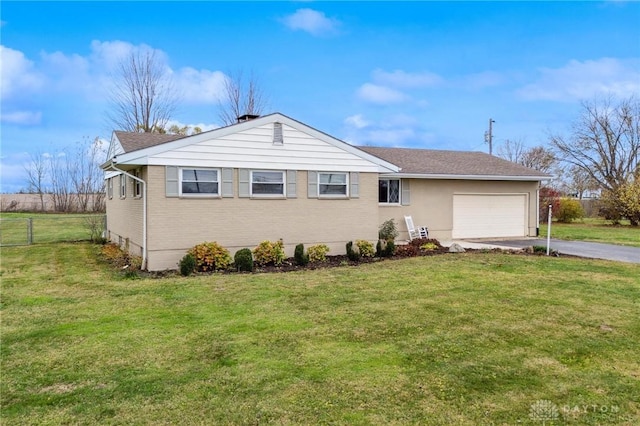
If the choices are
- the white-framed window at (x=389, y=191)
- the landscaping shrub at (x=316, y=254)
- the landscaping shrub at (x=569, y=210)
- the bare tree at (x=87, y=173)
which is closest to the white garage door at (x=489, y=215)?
the white-framed window at (x=389, y=191)

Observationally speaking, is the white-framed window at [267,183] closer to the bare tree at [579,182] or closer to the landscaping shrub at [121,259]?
the landscaping shrub at [121,259]

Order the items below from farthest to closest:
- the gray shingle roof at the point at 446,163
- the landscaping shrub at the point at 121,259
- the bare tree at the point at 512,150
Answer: the bare tree at the point at 512,150, the gray shingle roof at the point at 446,163, the landscaping shrub at the point at 121,259

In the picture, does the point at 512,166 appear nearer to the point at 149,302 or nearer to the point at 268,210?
the point at 268,210

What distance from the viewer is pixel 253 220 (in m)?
11.8

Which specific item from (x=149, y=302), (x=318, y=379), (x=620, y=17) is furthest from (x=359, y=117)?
(x=318, y=379)

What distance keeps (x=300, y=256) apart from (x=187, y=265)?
2942mm

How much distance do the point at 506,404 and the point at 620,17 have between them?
1747 centimetres

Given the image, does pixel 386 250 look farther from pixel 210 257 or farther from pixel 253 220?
pixel 210 257

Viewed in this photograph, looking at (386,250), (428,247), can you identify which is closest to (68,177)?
(386,250)

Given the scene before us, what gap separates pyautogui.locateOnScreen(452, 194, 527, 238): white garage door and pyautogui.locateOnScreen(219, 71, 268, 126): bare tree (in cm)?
1653

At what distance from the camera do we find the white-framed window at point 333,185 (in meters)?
12.7

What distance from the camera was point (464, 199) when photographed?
1728 cm

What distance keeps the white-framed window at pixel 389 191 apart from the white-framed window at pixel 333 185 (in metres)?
3.13

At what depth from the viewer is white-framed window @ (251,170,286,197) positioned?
11812 mm
